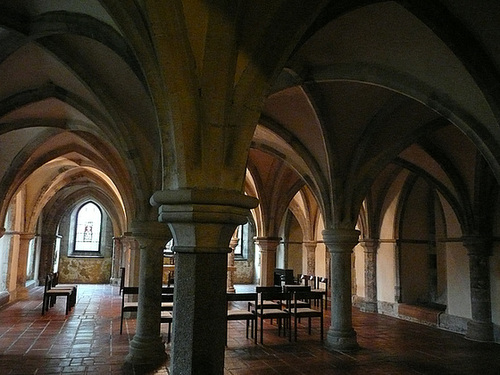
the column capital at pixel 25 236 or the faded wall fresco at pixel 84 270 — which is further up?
the column capital at pixel 25 236

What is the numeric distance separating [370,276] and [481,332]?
3.69 meters

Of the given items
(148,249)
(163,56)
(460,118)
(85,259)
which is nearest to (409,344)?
(460,118)

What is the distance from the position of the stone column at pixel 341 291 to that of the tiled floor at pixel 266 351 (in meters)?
0.22

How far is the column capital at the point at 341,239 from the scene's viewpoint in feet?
21.4

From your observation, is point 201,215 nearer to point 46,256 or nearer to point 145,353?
point 145,353

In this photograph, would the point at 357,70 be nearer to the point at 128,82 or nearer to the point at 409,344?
the point at 128,82

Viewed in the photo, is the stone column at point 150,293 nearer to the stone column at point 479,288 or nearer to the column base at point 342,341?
the column base at point 342,341

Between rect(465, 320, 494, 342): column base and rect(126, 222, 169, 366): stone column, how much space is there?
564cm

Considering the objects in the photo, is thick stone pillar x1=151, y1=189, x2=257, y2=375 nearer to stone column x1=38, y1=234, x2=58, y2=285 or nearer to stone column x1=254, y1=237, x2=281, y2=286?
stone column x1=254, y1=237, x2=281, y2=286

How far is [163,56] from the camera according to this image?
2578 millimetres

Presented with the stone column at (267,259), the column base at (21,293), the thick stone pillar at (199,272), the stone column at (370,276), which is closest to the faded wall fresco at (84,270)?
the column base at (21,293)

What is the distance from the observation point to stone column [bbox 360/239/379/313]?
11.1 metres

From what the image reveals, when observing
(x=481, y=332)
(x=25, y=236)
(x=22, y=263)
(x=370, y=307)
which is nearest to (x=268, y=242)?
(x=370, y=307)

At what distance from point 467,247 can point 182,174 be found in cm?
728
